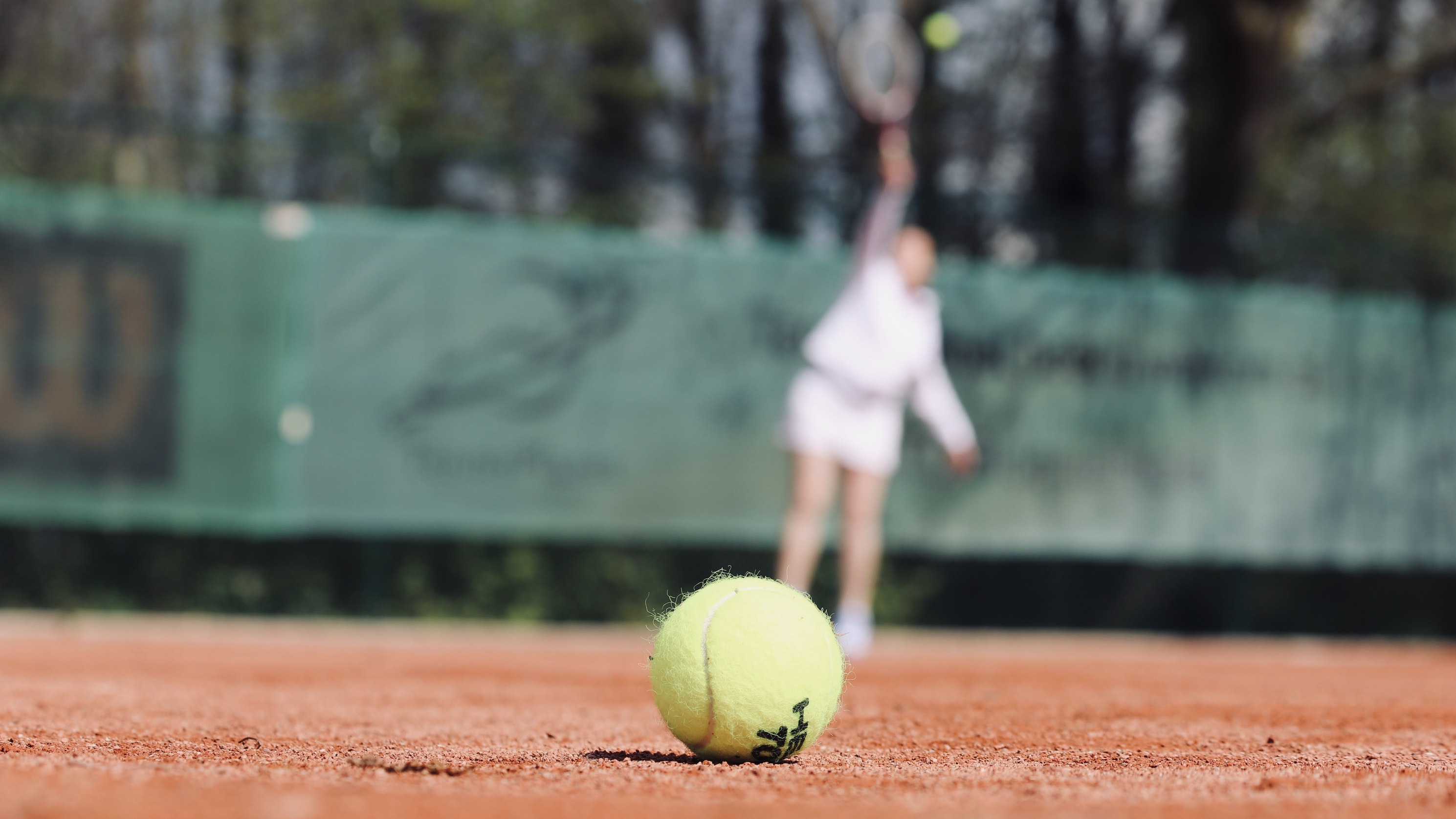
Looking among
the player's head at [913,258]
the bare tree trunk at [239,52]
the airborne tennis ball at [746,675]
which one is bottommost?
the airborne tennis ball at [746,675]

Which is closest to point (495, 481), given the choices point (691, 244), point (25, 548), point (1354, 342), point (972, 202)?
point (691, 244)

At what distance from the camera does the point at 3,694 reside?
14.0 feet

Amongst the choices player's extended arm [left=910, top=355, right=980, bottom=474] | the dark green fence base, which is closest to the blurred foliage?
the dark green fence base

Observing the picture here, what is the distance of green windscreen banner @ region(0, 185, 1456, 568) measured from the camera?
7734 millimetres

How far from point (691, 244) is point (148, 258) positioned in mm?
2735

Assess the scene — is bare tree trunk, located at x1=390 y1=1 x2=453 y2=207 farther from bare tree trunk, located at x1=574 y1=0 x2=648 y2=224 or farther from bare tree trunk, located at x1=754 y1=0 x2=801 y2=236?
bare tree trunk, located at x1=754 y1=0 x2=801 y2=236

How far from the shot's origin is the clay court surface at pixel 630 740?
2373 millimetres

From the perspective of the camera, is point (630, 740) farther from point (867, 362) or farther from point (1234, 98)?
point (1234, 98)

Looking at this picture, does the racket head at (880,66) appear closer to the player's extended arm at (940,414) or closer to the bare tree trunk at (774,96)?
the player's extended arm at (940,414)

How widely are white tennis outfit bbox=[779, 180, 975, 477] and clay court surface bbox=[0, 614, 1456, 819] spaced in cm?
89

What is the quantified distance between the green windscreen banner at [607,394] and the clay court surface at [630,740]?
1.17m

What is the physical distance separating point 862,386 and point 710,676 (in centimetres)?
327

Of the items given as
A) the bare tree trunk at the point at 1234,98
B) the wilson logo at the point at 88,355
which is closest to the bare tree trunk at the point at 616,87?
the bare tree trunk at the point at 1234,98

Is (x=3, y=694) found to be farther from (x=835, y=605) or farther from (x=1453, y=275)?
(x=1453, y=275)
